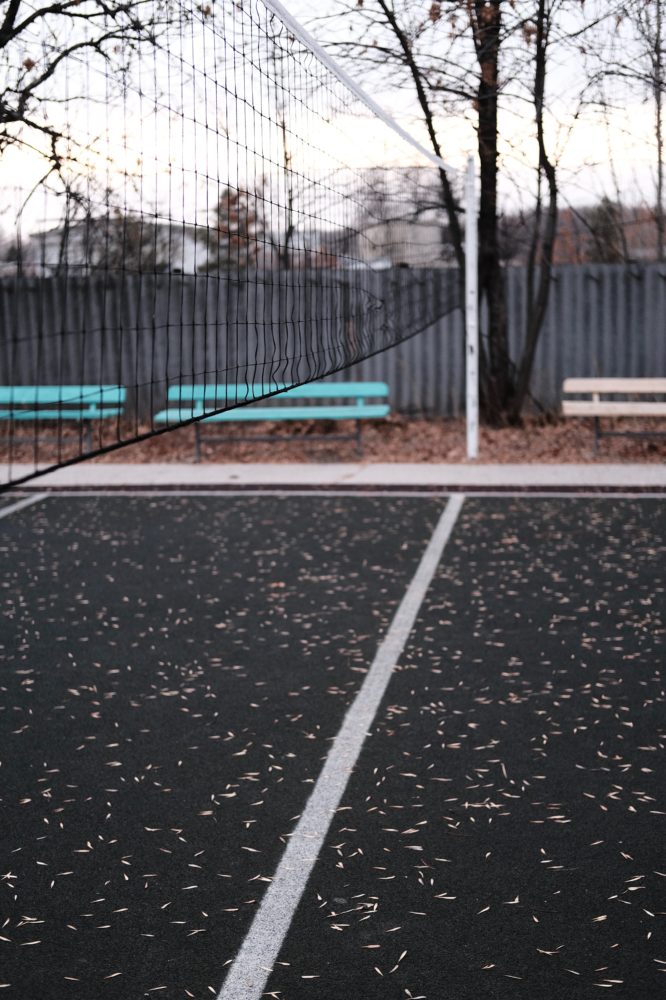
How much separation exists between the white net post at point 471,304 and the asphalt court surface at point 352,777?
15.7ft

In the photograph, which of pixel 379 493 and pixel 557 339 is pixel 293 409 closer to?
pixel 379 493

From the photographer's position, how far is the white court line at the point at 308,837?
11.3 ft

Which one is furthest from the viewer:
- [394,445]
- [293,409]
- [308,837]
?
[394,445]

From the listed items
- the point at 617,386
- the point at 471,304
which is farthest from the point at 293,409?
the point at 617,386

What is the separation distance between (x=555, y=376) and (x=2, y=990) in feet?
49.3

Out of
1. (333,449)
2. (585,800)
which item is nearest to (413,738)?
(585,800)

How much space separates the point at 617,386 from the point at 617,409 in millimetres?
932

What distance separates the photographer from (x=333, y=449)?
1544 centimetres

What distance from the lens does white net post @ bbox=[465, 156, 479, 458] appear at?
13.4 m

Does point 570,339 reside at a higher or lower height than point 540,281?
lower

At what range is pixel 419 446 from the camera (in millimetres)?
15336

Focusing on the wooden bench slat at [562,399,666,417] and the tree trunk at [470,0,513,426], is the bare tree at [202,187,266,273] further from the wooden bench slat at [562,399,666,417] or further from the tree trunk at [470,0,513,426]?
the wooden bench slat at [562,399,666,417]

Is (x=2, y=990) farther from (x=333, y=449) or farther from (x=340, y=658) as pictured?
(x=333, y=449)

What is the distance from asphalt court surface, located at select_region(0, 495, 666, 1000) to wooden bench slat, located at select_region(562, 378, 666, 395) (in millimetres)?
5969
